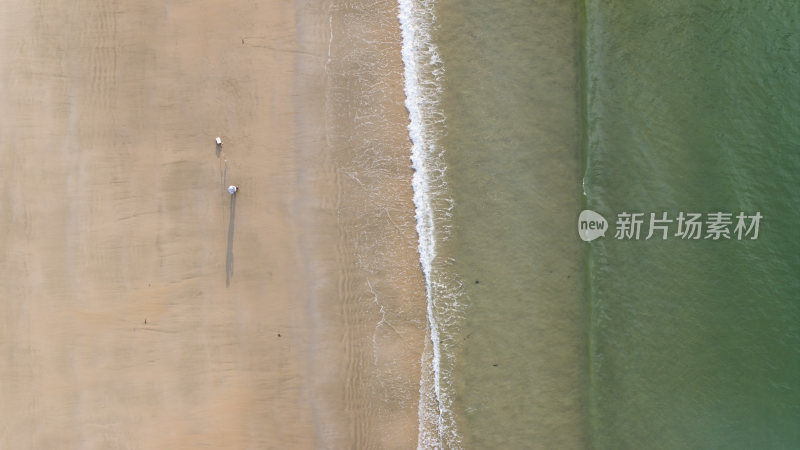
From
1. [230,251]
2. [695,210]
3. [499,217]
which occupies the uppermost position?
[695,210]

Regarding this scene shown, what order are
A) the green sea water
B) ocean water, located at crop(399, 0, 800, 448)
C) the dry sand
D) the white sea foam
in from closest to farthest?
the dry sand, the white sea foam, ocean water, located at crop(399, 0, 800, 448), the green sea water

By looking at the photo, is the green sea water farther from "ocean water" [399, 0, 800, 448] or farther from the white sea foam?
the white sea foam

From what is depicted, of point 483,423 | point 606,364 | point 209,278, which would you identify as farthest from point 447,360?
point 209,278

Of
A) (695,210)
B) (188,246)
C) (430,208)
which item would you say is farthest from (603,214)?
(188,246)

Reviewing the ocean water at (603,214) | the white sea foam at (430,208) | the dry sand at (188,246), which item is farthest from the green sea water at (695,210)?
the dry sand at (188,246)

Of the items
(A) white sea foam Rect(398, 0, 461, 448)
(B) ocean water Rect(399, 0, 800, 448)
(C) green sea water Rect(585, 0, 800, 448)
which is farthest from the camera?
(C) green sea water Rect(585, 0, 800, 448)

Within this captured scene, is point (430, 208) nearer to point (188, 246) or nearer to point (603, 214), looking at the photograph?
point (603, 214)

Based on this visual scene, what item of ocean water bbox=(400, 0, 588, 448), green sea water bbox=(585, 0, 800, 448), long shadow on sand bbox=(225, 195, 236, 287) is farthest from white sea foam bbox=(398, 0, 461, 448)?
long shadow on sand bbox=(225, 195, 236, 287)
